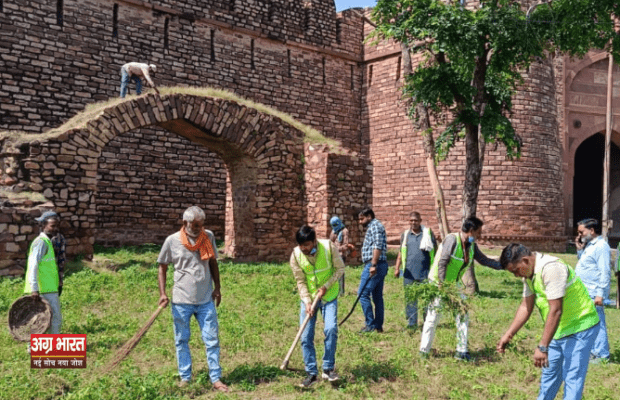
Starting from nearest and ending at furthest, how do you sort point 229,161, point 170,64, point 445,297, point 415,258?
point 445,297
point 415,258
point 229,161
point 170,64

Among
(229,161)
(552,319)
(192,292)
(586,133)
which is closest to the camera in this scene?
(552,319)

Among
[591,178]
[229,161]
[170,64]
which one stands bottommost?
[229,161]

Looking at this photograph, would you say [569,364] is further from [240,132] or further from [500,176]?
[500,176]

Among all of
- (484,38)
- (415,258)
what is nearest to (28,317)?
(415,258)

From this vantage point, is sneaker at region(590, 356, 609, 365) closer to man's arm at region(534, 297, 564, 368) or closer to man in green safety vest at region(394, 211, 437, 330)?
man in green safety vest at region(394, 211, 437, 330)

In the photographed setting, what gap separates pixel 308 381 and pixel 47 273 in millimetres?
2706

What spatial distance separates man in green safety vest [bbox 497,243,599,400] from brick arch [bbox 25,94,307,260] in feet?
27.5

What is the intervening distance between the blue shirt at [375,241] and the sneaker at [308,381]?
2.14 metres

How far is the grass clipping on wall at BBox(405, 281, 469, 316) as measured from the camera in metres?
5.09

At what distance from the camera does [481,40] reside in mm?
9688

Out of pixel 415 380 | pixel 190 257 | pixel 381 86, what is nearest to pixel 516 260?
pixel 415 380

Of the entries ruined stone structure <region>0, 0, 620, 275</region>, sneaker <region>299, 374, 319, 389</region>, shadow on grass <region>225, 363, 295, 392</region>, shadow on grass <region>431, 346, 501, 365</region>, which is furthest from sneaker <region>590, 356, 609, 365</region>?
ruined stone structure <region>0, 0, 620, 275</region>

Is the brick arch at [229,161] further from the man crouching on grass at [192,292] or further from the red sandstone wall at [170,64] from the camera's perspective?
the man crouching on grass at [192,292]

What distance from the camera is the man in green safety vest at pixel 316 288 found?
14.8 feet
